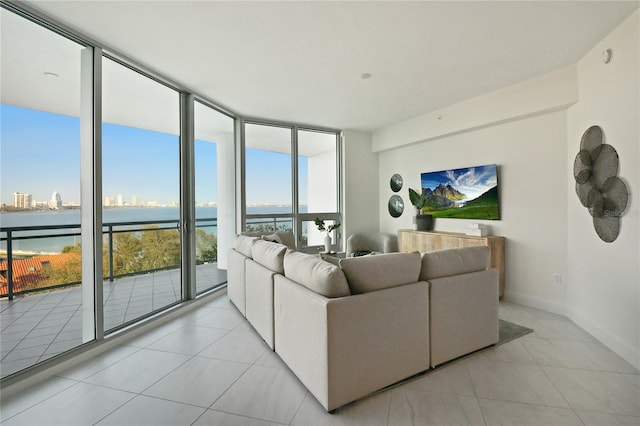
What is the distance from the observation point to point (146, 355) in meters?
2.48

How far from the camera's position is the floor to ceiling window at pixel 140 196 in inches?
138

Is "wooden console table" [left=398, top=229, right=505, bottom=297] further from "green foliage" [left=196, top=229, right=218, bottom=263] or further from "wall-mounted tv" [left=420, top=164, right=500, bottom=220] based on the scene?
"green foliage" [left=196, top=229, right=218, bottom=263]

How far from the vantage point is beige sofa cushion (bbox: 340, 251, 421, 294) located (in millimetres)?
1932

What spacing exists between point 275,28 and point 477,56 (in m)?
2.03

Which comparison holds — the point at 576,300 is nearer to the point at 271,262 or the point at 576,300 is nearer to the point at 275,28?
the point at 271,262

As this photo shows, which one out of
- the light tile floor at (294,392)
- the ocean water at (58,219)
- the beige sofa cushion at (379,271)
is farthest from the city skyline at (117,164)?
the beige sofa cushion at (379,271)

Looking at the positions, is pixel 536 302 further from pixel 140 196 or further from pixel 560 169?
pixel 140 196

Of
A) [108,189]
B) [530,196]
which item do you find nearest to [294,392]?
[108,189]

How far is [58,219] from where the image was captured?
338cm

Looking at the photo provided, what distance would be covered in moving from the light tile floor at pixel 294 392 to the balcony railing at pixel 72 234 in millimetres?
1444

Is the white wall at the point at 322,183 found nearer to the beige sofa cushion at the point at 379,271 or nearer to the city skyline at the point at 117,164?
the city skyline at the point at 117,164

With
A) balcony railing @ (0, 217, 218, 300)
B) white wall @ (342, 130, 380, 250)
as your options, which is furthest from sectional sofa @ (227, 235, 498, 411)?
white wall @ (342, 130, 380, 250)

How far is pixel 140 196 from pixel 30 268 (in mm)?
1439

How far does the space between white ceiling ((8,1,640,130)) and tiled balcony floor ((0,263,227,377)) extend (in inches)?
104
